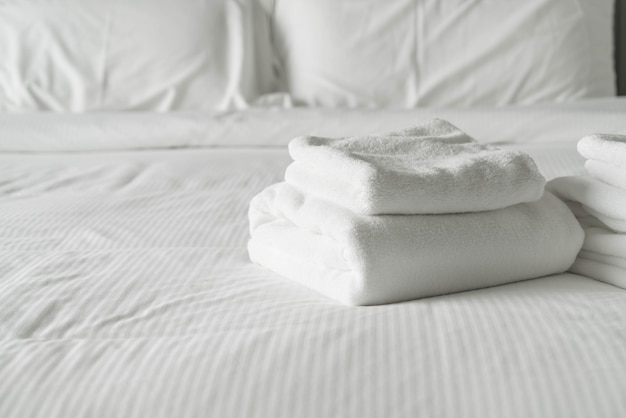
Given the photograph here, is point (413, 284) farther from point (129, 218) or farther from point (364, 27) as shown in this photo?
point (364, 27)

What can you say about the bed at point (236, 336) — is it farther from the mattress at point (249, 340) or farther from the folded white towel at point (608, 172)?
the folded white towel at point (608, 172)

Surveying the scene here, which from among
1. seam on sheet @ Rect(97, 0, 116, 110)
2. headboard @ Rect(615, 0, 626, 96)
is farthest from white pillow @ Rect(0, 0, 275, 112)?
headboard @ Rect(615, 0, 626, 96)

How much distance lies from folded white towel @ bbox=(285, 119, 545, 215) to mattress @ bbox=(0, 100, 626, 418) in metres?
0.10

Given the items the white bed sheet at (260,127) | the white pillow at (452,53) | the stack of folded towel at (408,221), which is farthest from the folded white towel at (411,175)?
the white pillow at (452,53)

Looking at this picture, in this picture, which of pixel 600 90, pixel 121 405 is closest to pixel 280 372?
pixel 121 405

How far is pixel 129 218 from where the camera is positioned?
1150 millimetres

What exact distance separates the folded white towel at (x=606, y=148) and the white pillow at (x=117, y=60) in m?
1.19

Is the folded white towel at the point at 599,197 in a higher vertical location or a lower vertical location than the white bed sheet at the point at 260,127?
higher

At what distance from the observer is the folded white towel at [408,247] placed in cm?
75

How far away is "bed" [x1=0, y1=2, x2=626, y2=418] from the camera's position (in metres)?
0.59

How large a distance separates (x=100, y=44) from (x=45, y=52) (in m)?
0.14

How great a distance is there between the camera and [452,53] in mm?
1979

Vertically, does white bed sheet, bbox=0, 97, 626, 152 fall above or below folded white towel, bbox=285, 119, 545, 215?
below

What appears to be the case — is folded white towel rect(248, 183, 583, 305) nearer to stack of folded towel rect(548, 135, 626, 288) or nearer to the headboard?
stack of folded towel rect(548, 135, 626, 288)
